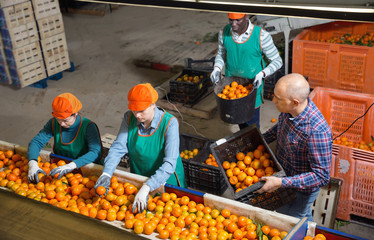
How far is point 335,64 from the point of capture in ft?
23.3

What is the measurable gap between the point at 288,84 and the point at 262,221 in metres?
1.09

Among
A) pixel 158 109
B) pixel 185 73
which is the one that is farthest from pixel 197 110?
pixel 158 109

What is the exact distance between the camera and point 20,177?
3.94 meters

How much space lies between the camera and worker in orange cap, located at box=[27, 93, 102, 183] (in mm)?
3658

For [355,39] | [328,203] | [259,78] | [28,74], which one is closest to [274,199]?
[328,203]

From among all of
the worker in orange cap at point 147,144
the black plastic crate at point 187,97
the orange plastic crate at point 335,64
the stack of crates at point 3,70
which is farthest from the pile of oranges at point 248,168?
the stack of crates at point 3,70

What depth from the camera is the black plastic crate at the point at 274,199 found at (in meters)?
3.59

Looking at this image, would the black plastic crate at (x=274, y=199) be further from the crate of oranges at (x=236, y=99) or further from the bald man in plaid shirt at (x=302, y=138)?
the crate of oranges at (x=236, y=99)

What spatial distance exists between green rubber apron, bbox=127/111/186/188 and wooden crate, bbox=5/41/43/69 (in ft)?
19.0

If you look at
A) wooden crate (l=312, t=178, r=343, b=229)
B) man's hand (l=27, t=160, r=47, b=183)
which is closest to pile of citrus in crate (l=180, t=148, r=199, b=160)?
wooden crate (l=312, t=178, r=343, b=229)

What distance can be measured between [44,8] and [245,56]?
17.8 ft

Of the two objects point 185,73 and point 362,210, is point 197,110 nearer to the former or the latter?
point 185,73

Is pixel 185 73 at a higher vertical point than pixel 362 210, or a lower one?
higher

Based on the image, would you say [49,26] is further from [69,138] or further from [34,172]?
[34,172]
